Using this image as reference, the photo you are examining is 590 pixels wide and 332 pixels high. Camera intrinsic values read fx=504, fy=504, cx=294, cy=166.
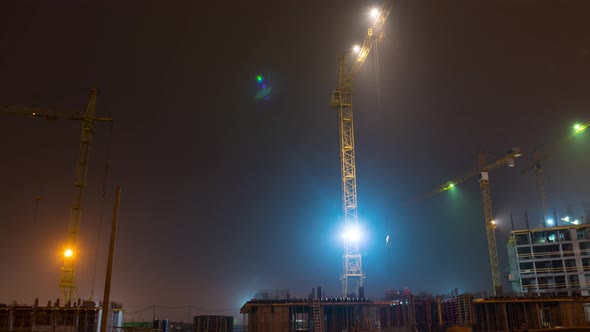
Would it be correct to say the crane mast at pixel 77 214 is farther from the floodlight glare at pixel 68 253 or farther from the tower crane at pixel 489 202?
the tower crane at pixel 489 202

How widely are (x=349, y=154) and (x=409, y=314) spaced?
86.2 feet

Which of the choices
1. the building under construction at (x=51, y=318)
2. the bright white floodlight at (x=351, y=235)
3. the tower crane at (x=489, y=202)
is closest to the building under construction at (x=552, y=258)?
the tower crane at (x=489, y=202)

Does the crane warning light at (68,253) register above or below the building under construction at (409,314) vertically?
above

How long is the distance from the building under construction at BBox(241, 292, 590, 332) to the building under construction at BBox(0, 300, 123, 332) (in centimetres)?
1571

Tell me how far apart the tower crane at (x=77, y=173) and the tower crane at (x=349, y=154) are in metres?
37.1

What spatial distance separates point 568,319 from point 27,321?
55.4m

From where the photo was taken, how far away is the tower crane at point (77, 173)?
73.4 meters

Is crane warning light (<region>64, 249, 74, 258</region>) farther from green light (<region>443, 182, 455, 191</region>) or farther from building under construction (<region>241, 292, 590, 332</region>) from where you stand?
green light (<region>443, 182, 455, 191</region>)

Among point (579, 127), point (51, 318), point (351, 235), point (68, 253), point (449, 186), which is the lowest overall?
point (51, 318)

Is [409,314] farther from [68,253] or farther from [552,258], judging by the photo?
[552,258]

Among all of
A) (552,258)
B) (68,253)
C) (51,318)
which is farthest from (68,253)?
(552,258)

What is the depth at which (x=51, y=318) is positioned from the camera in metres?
50.4

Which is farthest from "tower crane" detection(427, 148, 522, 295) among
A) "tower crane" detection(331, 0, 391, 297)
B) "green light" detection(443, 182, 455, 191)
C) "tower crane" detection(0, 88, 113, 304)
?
"tower crane" detection(0, 88, 113, 304)

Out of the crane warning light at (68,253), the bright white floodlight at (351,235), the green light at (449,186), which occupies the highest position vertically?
the green light at (449,186)
